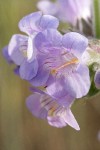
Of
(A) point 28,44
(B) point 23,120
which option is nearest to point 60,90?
(A) point 28,44

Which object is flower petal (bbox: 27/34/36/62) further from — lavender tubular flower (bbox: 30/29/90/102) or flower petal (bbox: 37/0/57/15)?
flower petal (bbox: 37/0/57/15)

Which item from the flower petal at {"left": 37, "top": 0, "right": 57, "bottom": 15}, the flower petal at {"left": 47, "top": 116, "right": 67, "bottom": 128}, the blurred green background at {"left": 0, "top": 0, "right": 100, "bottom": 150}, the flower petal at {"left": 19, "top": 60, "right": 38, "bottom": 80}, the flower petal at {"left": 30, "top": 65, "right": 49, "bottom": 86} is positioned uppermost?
the flower petal at {"left": 19, "top": 60, "right": 38, "bottom": 80}

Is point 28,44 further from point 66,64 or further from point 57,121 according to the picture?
point 57,121

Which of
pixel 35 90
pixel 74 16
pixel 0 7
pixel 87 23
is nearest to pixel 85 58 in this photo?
pixel 35 90

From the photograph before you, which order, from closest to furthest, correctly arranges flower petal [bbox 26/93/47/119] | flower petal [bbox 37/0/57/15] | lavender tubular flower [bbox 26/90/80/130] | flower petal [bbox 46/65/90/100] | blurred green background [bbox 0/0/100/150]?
flower petal [bbox 46/65/90/100] → lavender tubular flower [bbox 26/90/80/130] → flower petal [bbox 26/93/47/119] → flower petal [bbox 37/0/57/15] → blurred green background [bbox 0/0/100/150]

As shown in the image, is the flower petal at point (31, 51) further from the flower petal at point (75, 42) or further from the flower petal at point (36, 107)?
the flower petal at point (36, 107)

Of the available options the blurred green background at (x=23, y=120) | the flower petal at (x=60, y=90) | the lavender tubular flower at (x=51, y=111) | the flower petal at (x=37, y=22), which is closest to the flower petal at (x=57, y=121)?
the lavender tubular flower at (x=51, y=111)

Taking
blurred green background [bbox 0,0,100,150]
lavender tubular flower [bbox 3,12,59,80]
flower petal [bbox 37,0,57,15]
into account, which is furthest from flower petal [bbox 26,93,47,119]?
blurred green background [bbox 0,0,100,150]
